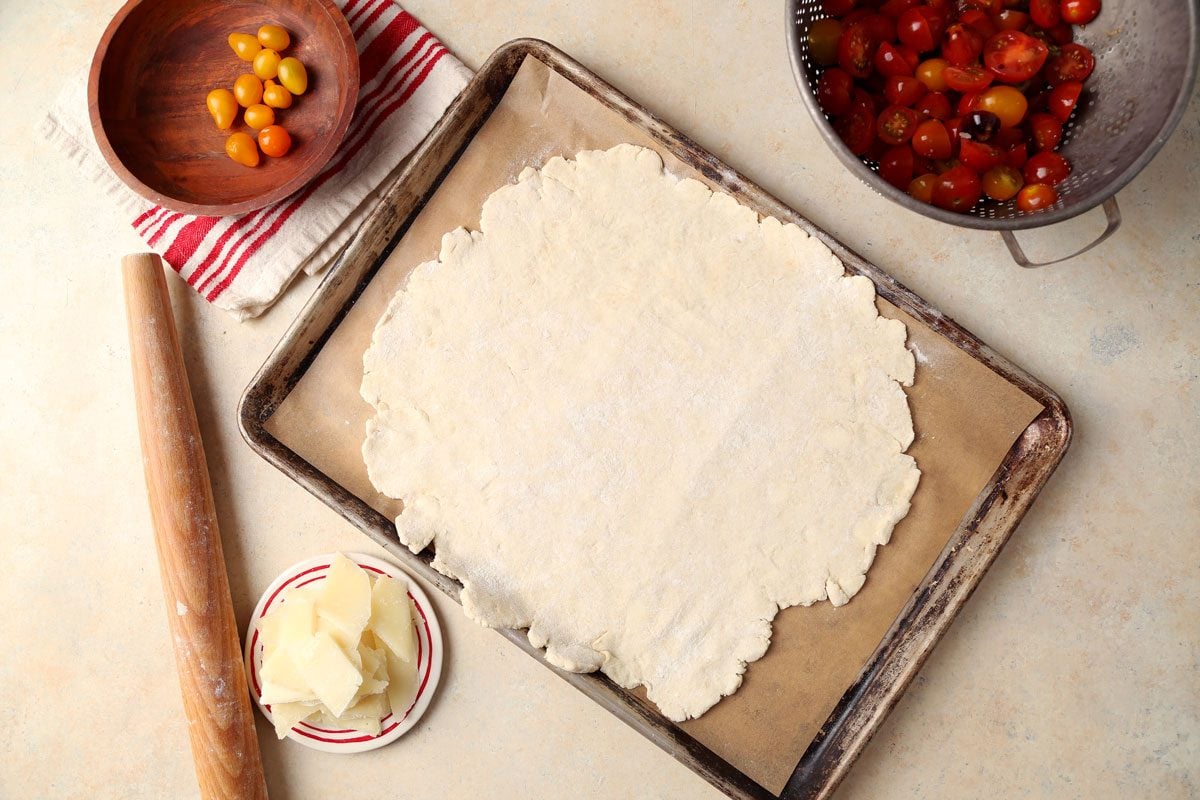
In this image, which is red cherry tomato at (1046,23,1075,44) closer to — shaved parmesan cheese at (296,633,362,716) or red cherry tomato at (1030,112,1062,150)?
red cherry tomato at (1030,112,1062,150)

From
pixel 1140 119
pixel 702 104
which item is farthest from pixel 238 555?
pixel 1140 119

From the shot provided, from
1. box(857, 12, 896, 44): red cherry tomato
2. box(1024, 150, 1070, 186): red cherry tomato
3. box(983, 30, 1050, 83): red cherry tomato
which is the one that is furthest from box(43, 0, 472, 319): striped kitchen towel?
box(1024, 150, 1070, 186): red cherry tomato

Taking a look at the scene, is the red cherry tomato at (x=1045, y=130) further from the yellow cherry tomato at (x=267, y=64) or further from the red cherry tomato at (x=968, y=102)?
the yellow cherry tomato at (x=267, y=64)

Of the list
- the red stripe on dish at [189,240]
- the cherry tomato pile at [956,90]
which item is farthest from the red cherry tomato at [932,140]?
the red stripe on dish at [189,240]

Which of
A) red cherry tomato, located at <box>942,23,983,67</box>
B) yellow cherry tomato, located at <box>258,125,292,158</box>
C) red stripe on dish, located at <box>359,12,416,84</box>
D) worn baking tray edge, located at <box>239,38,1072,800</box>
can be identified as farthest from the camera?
red stripe on dish, located at <box>359,12,416,84</box>

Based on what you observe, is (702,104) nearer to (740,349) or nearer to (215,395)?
(740,349)

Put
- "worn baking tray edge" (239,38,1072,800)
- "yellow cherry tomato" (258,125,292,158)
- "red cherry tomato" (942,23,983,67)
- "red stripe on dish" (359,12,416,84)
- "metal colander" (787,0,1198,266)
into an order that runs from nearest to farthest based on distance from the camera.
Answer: "metal colander" (787,0,1198,266) < "red cherry tomato" (942,23,983,67) < "worn baking tray edge" (239,38,1072,800) < "yellow cherry tomato" (258,125,292,158) < "red stripe on dish" (359,12,416,84)
